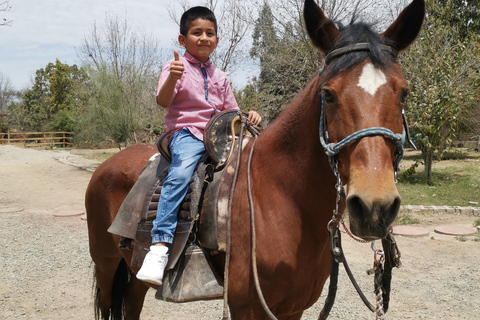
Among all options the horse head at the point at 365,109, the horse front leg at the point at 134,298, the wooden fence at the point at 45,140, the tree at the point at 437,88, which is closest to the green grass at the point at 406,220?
the tree at the point at 437,88

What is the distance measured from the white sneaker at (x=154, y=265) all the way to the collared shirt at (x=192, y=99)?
800 mm

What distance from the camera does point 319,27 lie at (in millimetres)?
1892

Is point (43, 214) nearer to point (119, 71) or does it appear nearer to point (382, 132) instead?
point (382, 132)

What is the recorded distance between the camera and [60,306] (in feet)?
14.7

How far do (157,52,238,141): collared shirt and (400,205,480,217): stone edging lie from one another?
283 inches

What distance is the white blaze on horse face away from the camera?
1647 millimetres

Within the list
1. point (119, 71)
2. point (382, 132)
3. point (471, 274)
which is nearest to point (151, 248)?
point (382, 132)

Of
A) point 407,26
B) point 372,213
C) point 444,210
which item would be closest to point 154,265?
point 372,213

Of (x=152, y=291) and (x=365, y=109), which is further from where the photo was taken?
(x=152, y=291)

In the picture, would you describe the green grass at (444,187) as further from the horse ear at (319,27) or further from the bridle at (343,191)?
the horse ear at (319,27)

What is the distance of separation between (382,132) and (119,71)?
2421 centimetres

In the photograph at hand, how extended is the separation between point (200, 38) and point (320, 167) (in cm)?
130

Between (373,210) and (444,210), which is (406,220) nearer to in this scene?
(444,210)

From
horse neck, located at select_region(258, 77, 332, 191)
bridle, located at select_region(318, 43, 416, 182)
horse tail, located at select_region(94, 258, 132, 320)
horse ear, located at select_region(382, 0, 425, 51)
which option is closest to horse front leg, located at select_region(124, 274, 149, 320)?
horse tail, located at select_region(94, 258, 132, 320)
